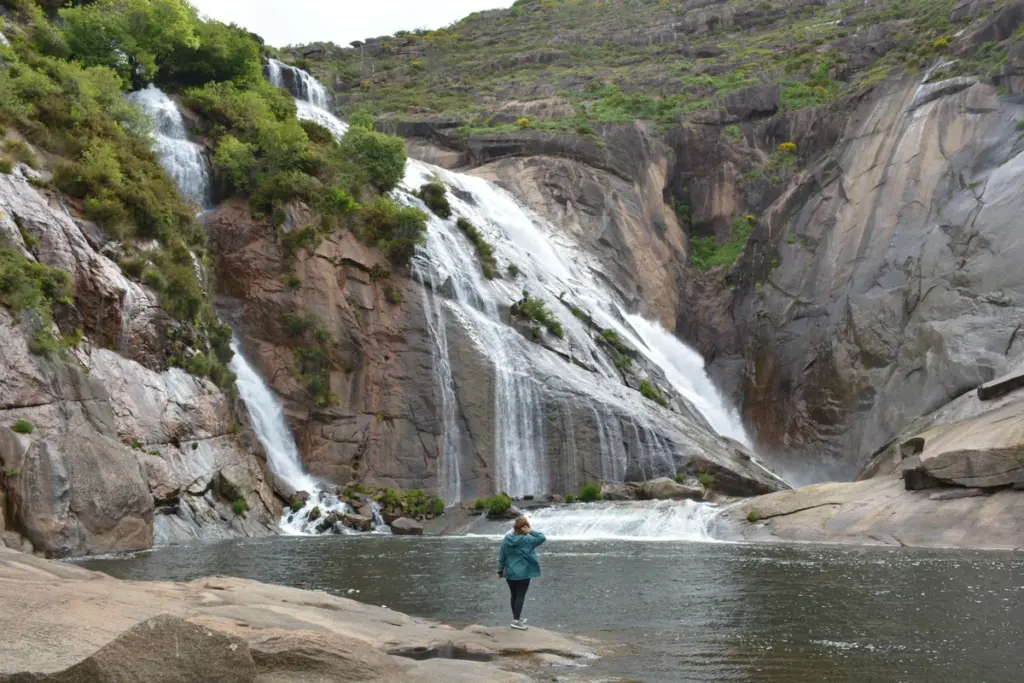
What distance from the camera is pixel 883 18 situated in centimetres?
8419

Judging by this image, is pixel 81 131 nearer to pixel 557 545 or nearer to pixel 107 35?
pixel 107 35

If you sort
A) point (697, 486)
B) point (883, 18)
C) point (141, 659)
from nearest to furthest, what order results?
point (141, 659) < point (697, 486) < point (883, 18)

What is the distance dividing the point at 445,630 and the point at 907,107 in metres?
51.7

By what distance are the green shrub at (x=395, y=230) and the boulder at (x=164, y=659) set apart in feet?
116

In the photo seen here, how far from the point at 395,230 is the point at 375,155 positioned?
7077mm

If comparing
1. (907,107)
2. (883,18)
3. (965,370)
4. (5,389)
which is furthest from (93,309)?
(883,18)

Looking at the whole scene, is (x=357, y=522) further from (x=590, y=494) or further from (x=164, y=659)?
(x=164, y=659)

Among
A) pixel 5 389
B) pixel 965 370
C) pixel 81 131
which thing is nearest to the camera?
pixel 5 389

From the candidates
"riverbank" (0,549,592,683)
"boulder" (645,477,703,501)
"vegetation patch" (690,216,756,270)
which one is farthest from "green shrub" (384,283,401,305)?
"vegetation patch" (690,216,756,270)

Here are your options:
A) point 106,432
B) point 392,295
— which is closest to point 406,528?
point 106,432

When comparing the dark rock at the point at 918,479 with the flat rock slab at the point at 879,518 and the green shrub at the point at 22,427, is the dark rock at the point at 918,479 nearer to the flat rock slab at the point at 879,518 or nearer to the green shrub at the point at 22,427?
the flat rock slab at the point at 879,518

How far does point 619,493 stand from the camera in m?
35.4

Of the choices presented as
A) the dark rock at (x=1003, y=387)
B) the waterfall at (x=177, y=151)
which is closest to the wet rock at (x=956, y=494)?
the dark rock at (x=1003, y=387)

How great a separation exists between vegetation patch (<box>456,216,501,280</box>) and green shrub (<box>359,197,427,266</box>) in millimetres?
4858
